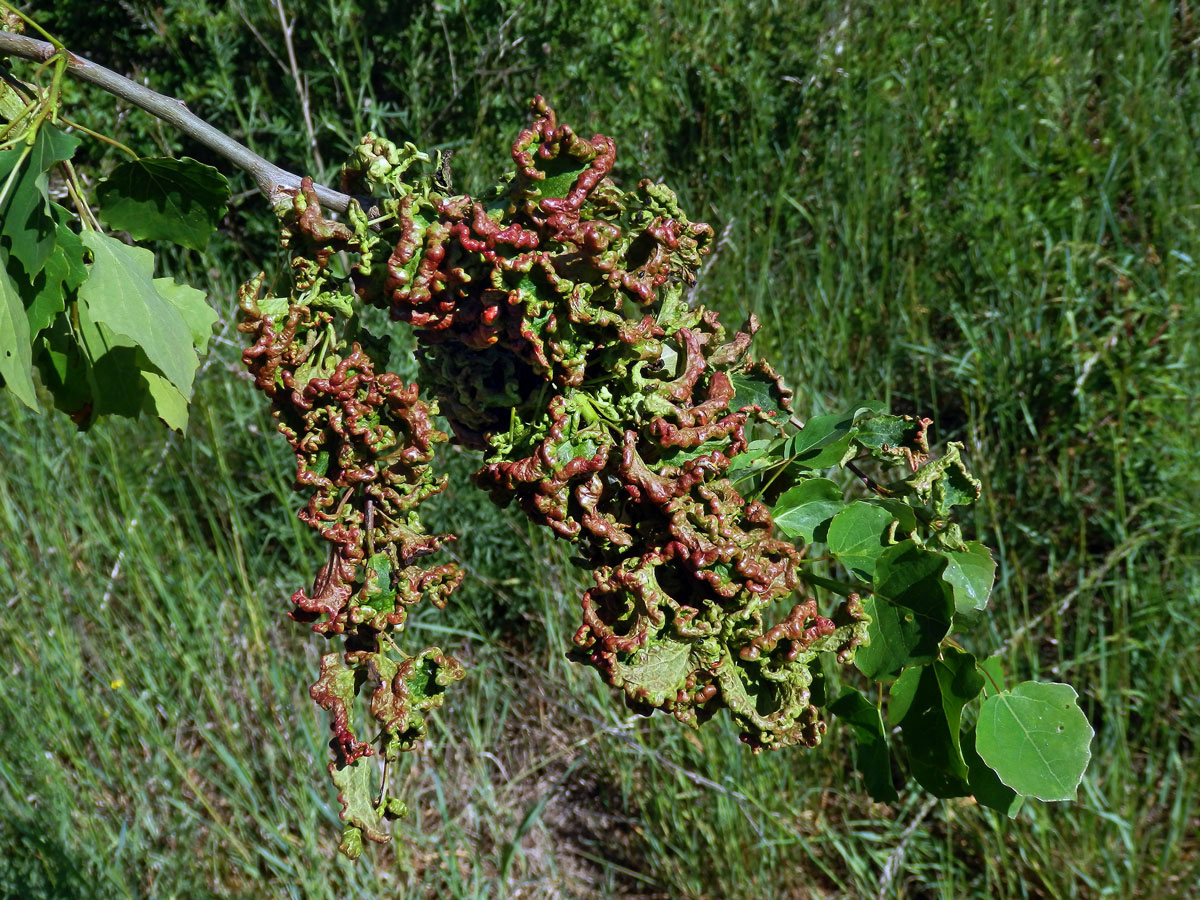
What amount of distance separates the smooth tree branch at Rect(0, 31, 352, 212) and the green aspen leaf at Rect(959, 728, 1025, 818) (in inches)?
32.6

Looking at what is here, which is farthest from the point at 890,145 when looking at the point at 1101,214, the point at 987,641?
the point at 987,641

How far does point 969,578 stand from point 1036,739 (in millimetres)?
176

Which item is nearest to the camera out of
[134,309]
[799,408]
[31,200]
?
[31,200]

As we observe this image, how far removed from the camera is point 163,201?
1035 mm

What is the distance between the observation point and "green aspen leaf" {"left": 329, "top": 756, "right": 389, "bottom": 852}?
33.8 inches

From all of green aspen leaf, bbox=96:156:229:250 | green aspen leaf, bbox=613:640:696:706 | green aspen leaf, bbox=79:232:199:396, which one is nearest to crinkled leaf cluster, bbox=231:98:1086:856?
green aspen leaf, bbox=613:640:696:706

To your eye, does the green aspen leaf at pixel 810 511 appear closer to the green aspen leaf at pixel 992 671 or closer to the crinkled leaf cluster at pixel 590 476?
the crinkled leaf cluster at pixel 590 476

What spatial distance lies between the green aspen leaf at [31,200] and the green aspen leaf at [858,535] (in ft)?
2.51

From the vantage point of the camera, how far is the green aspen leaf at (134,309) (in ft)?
2.78

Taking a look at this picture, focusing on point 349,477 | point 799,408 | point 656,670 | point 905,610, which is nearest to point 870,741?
point 905,610

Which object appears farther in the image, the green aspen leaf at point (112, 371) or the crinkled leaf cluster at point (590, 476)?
the green aspen leaf at point (112, 371)

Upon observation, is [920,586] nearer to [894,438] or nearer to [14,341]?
[894,438]

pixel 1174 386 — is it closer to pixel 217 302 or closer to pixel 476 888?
pixel 476 888

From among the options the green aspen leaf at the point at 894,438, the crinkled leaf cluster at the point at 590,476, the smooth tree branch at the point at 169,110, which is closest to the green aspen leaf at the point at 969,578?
the crinkled leaf cluster at the point at 590,476
